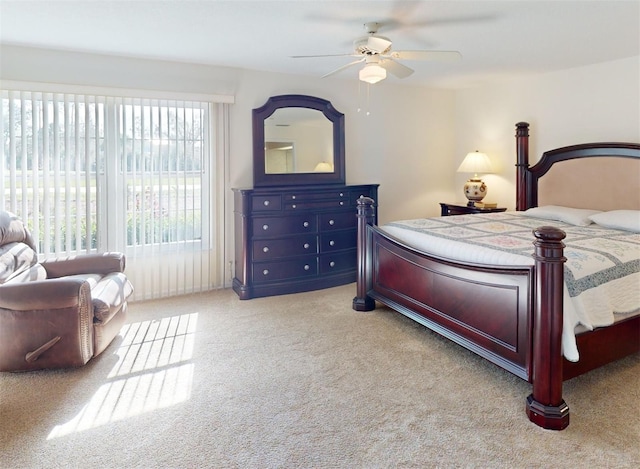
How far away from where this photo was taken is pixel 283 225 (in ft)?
14.0

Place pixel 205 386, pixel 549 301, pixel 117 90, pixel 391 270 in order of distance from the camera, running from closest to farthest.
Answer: pixel 549 301 → pixel 205 386 → pixel 391 270 → pixel 117 90

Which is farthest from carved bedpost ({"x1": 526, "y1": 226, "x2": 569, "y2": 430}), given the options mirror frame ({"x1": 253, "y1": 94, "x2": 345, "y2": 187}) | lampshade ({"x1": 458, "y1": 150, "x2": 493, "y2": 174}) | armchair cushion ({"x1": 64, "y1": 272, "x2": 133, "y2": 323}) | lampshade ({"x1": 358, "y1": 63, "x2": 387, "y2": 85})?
lampshade ({"x1": 458, "y1": 150, "x2": 493, "y2": 174})

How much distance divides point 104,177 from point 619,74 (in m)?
4.98

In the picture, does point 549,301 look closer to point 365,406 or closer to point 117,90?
point 365,406

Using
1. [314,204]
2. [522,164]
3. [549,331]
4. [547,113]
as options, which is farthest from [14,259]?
[547,113]

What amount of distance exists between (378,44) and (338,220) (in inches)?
83.6

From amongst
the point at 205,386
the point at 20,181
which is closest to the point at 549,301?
the point at 205,386

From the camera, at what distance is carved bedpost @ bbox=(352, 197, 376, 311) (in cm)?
372

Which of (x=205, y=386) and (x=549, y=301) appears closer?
(x=549, y=301)

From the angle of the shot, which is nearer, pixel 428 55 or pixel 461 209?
pixel 428 55

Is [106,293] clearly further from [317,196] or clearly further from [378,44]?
[378,44]

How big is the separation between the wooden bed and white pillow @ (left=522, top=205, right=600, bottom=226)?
1.12 ft

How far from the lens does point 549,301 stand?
207 centimetres

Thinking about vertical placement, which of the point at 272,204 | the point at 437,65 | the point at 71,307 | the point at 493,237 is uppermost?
the point at 437,65
